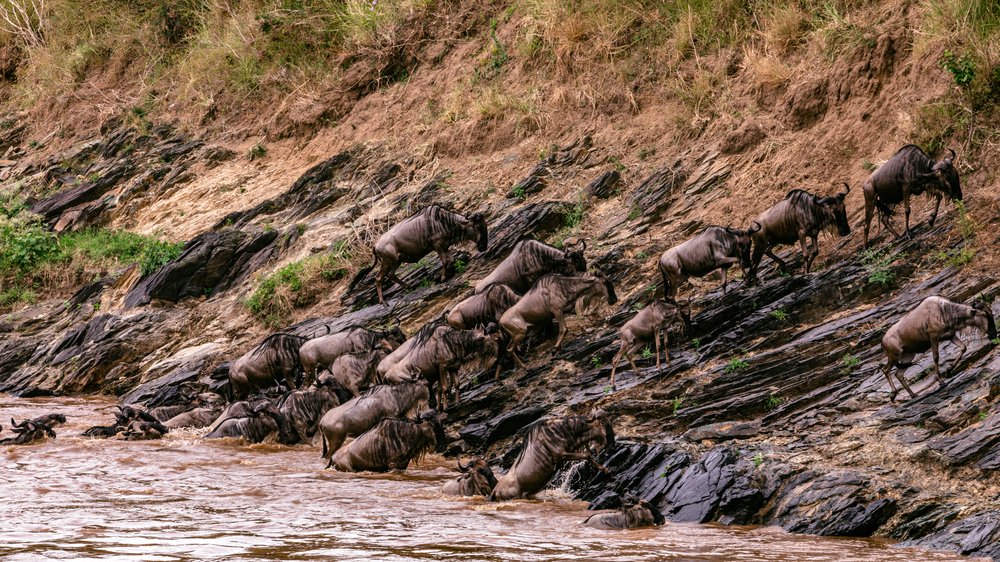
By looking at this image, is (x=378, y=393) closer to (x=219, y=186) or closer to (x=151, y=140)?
(x=219, y=186)

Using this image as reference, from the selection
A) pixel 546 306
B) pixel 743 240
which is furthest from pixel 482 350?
pixel 743 240

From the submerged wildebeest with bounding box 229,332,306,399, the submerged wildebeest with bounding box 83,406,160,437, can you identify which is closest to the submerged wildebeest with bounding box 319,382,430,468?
the submerged wildebeest with bounding box 229,332,306,399

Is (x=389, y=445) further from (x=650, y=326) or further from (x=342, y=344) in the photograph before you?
(x=342, y=344)

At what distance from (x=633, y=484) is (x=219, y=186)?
15.6 meters

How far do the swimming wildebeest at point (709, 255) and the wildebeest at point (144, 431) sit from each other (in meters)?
6.68

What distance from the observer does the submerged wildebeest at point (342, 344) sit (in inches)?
574

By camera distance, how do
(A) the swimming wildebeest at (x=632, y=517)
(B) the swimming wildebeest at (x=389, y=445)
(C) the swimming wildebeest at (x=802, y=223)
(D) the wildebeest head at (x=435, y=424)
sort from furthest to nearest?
(C) the swimming wildebeest at (x=802, y=223) → (D) the wildebeest head at (x=435, y=424) → (B) the swimming wildebeest at (x=389, y=445) → (A) the swimming wildebeest at (x=632, y=517)

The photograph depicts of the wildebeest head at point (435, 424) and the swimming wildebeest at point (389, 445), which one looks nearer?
the swimming wildebeest at point (389, 445)

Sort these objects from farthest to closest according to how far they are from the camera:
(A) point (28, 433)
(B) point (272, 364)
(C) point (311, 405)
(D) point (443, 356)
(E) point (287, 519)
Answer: (B) point (272, 364), (A) point (28, 433), (C) point (311, 405), (D) point (443, 356), (E) point (287, 519)

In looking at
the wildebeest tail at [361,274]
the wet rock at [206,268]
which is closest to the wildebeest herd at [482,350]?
the wildebeest tail at [361,274]

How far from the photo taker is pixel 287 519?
9641 mm

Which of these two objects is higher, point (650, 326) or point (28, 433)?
point (650, 326)

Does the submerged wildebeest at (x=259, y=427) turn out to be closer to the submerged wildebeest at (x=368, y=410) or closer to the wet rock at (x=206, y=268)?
the submerged wildebeest at (x=368, y=410)

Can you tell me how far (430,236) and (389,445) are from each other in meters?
4.76
